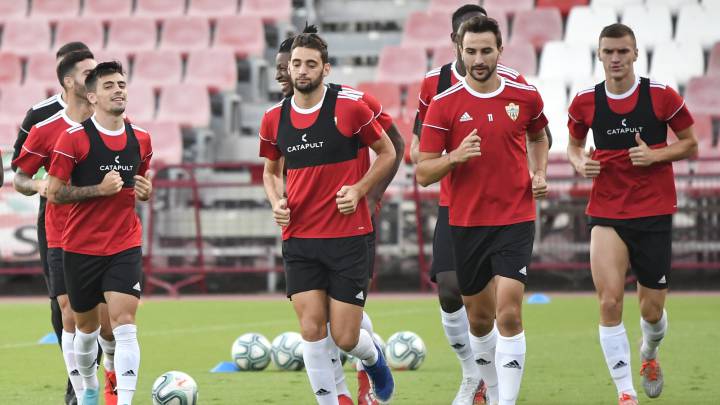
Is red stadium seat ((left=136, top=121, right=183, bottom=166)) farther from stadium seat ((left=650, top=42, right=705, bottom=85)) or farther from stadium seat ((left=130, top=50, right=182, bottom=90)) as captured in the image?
stadium seat ((left=650, top=42, right=705, bottom=85))

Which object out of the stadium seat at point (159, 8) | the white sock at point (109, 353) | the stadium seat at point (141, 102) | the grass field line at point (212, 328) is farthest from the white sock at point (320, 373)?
the stadium seat at point (159, 8)

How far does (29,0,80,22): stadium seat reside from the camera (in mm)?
23938

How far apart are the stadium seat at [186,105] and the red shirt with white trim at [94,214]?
488 inches

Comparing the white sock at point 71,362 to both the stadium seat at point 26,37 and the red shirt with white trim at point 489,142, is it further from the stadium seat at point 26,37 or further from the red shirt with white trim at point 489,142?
the stadium seat at point 26,37

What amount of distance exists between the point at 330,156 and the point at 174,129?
12.8m

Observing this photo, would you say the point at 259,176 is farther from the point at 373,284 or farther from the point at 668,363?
the point at 668,363

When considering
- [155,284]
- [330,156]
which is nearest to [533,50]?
[155,284]

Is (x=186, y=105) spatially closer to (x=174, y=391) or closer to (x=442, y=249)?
(x=442, y=249)

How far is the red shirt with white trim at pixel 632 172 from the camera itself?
7742 millimetres

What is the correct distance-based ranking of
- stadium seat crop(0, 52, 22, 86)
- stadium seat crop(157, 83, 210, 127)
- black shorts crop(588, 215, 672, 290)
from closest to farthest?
black shorts crop(588, 215, 672, 290) < stadium seat crop(157, 83, 210, 127) < stadium seat crop(0, 52, 22, 86)

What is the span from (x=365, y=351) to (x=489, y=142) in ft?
4.90

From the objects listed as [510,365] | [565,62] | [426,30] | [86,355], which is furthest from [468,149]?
[426,30]

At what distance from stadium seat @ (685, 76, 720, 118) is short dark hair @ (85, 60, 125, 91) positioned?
13289 millimetres

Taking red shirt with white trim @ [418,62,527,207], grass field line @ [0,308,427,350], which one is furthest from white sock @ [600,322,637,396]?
grass field line @ [0,308,427,350]
